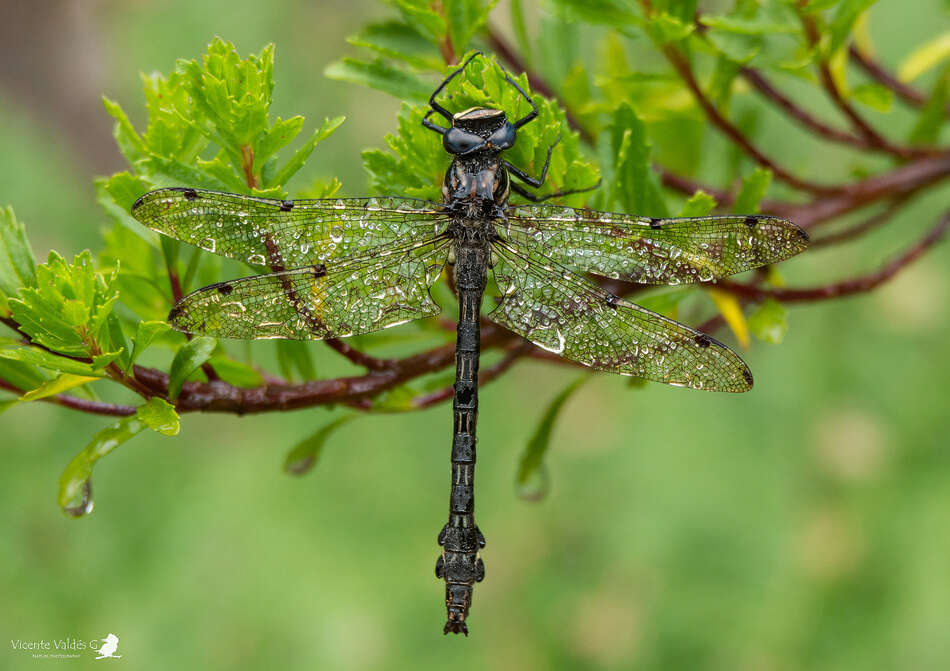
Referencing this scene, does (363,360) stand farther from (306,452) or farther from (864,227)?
(864,227)

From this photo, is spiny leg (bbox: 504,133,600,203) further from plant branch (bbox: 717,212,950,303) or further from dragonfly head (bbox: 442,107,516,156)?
plant branch (bbox: 717,212,950,303)

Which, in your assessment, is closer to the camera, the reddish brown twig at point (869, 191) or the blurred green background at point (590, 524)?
the reddish brown twig at point (869, 191)

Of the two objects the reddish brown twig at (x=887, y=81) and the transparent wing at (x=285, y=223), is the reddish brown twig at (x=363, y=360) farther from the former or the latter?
the reddish brown twig at (x=887, y=81)

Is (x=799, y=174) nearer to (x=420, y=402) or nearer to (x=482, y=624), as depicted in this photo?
(x=420, y=402)

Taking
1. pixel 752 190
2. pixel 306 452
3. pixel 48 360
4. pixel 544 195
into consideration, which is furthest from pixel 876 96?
pixel 48 360

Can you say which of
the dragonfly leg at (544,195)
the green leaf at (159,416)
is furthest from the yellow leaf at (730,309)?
the green leaf at (159,416)

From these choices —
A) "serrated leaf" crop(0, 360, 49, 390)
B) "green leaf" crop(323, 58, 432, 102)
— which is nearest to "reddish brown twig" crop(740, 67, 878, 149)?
"green leaf" crop(323, 58, 432, 102)
